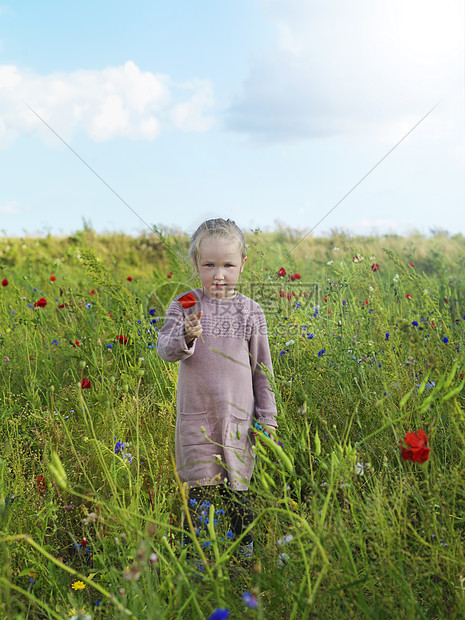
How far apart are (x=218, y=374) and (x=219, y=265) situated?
486 mm

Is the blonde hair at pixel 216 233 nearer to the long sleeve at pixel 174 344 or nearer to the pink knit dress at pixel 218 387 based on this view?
the pink knit dress at pixel 218 387

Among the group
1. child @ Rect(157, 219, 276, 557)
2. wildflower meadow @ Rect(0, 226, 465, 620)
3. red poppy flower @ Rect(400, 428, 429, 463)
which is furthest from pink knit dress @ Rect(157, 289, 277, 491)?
red poppy flower @ Rect(400, 428, 429, 463)

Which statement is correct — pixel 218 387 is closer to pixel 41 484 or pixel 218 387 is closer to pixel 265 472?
pixel 265 472

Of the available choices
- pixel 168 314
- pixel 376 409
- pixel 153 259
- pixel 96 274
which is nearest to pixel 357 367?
pixel 376 409

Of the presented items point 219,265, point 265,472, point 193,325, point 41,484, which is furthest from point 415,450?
point 41,484

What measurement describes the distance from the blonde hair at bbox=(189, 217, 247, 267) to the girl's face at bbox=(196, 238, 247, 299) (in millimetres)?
26

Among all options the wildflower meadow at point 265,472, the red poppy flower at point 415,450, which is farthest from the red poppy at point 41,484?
the red poppy flower at point 415,450

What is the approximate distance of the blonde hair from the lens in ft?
7.28

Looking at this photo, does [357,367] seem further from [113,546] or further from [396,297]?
[396,297]

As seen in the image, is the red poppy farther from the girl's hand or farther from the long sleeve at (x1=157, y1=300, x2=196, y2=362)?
the girl's hand

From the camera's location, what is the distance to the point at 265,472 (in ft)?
5.54

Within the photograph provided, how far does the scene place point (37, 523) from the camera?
2.22 m

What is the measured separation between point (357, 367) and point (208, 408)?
2.84 ft

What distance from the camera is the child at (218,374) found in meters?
2.12
